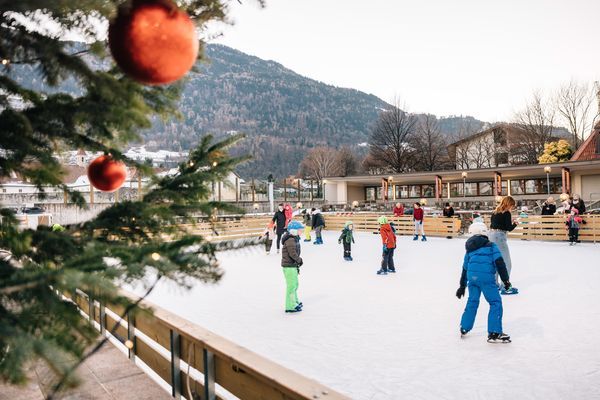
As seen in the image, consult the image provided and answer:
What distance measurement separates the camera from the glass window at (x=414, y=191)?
35.7 meters

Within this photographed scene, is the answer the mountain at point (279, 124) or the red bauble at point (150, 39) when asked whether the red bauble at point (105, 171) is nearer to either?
the red bauble at point (150, 39)

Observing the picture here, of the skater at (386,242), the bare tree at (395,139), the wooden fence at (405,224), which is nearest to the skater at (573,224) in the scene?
the wooden fence at (405,224)

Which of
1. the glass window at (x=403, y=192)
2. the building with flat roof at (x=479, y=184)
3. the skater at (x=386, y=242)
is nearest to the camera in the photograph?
the skater at (x=386, y=242)

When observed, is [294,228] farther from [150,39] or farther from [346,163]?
[346,163]

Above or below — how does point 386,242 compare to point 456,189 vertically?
below

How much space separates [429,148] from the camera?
4591 centimetres

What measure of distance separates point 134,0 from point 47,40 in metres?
0.31

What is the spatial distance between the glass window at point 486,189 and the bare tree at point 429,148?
39.5 ft

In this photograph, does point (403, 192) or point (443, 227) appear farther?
point (403, 192)

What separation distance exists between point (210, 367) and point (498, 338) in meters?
3.64

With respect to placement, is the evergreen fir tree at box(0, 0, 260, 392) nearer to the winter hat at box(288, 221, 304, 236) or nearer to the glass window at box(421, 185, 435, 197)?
the winter hat at box(288, 221, 304, 236)

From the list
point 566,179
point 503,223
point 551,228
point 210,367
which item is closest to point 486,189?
point 566,179

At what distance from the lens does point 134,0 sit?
101 cm

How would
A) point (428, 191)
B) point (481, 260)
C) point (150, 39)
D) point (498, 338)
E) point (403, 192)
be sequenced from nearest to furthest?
point (150, 39) < point (498, 338) < point (481, 260) < point (428, 191) < point (403, 192)
